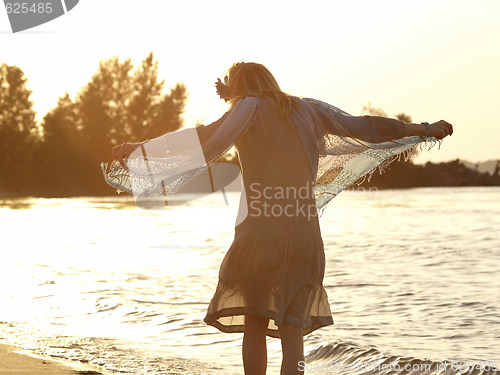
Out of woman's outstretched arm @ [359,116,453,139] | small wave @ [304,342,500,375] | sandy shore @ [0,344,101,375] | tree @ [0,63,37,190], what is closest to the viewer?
woman's outstretched arm @ [359,116,453,139]

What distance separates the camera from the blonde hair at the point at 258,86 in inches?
148

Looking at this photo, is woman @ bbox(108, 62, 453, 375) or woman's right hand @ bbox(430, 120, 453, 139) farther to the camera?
woman's right hand @ bbox(430, 120, 453, 139)

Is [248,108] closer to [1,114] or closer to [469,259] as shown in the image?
[469,259]

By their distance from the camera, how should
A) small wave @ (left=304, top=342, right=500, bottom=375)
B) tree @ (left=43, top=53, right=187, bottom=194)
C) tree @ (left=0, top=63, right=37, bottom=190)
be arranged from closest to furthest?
small wave @ (left=304, top=342, right=500, bottom=375)
tree @ (left=0, top=63, right=37, bottom=190)
tree @ (left=43, top=53, right=187, bottom=194)

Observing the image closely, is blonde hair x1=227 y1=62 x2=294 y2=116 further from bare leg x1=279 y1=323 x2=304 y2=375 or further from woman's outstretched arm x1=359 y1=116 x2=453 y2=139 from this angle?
bare leg x1=279 y1=323 x2=304 y2=375

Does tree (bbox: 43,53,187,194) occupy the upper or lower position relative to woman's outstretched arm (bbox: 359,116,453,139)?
upper

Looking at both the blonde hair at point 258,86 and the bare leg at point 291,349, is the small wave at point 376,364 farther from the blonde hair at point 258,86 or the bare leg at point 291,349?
the blonde hair at point 258,86

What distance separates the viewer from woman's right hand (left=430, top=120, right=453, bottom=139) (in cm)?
424

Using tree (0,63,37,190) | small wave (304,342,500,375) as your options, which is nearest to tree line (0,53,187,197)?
tree (0,63,37,190)

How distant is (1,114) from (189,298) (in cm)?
5281

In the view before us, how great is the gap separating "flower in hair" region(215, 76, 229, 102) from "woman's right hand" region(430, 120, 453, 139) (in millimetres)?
1086

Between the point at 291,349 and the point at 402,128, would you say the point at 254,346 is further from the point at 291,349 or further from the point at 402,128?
the point at 402,128

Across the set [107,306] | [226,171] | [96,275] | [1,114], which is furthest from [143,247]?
[1,114]

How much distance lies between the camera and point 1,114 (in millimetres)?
59906
